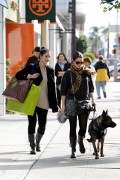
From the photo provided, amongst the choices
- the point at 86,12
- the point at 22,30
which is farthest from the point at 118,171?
the point at 86,12

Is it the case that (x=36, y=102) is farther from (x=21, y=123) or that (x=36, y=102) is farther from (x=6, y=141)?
(x=21, y=123)

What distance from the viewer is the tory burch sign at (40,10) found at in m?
22.3

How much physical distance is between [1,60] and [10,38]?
3.51 meters

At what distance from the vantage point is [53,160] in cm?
1048

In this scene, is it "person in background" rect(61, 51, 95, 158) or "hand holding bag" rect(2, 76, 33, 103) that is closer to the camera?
"person in background" rect(61, 51, 95, 158)

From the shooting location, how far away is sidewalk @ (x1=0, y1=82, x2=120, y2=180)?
912cm

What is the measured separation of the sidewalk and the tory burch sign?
26.9ft

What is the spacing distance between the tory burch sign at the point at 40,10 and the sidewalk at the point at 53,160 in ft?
26.9

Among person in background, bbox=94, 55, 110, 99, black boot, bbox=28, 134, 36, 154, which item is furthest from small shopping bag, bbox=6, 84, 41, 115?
person in background, bbox=94, 55, 110, 99

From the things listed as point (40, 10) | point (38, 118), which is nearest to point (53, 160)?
point (38, 118)

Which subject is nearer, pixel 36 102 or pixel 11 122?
pixel 36 102

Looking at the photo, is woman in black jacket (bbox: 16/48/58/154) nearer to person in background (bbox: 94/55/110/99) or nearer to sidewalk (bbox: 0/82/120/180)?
sidewalk (bbox: 0/82/120/180)

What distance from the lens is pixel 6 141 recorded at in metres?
12.9

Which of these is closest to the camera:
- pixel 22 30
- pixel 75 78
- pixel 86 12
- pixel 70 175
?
pixel 70 175
